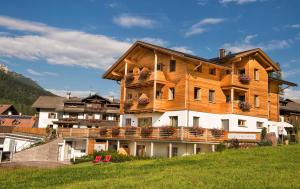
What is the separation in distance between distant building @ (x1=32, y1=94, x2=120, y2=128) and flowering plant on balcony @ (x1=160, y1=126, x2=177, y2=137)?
34574 millimetres

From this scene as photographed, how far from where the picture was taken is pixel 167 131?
1169 inches

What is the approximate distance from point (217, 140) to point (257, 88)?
11.5 metres

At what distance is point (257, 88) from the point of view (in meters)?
38.3

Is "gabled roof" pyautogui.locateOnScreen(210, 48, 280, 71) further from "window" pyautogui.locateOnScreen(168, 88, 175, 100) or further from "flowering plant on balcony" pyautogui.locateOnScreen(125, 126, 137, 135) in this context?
"flowering plant on balcony" pyautogui.locateOnScreen(125, 126, 137, 135)

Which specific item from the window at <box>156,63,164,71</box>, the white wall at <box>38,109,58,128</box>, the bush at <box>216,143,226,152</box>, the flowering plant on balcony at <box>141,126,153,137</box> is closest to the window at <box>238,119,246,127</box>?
the bush at <box>216,143,226,152</box>

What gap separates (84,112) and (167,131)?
38889 mm

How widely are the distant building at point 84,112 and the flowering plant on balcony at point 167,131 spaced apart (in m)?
34.6

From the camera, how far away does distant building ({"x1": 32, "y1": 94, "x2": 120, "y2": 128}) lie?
6456 centimetres

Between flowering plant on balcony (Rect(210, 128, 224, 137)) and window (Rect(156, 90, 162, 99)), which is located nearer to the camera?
flowering plant on balcony (Rect(210, 128, 224, 137))

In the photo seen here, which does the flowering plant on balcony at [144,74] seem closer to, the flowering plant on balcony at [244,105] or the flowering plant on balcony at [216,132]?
the flowering plant on balcony at [216,132]

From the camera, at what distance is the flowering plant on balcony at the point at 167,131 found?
2923cm

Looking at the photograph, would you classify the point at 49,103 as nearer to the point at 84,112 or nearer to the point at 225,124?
the point at 84,112

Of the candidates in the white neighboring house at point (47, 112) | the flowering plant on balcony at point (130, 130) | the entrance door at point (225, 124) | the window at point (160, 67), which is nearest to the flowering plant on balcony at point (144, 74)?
the window at point (160, 67)

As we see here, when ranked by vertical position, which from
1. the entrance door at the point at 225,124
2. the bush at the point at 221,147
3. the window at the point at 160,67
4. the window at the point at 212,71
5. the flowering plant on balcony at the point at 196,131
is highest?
the window at the point at 160,67
